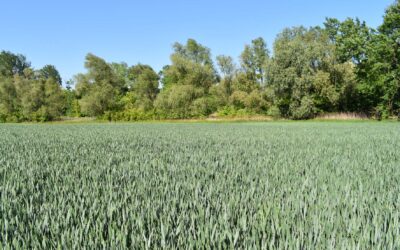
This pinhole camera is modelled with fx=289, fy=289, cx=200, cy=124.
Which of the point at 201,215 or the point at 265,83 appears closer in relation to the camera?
the point at 201,215

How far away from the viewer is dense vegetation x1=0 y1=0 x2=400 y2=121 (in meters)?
36.9

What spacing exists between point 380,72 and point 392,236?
4159 cm

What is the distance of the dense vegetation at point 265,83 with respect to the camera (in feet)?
121

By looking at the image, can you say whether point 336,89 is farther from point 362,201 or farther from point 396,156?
point 362,201

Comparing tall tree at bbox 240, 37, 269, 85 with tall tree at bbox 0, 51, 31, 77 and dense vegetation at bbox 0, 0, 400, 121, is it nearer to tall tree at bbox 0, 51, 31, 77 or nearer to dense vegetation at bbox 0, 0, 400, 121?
dense vegetation at bbox 0, 0, 400, 121

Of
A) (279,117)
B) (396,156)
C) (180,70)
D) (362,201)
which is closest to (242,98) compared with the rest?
(279,117)

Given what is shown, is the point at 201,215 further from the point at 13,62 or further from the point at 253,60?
the point at 13,62

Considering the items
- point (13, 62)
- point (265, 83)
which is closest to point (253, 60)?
point (265, 83)

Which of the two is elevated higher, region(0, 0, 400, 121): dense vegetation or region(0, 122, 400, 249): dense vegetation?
region(0, 0, 400, 121): dense vegetation

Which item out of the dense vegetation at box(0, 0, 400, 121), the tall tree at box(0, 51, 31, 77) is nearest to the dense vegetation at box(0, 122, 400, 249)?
the dense vegetation at box(0, 0, 400, 121)

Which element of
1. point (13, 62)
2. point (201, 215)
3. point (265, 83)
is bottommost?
point (201, 215)

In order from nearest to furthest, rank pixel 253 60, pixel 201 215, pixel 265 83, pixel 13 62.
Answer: pixel 201 215, pixel 265 83, pixel 253 60, pixel 13 62

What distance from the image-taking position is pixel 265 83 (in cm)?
4103

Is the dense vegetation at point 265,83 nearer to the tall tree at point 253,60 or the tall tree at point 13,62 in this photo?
the tall tree at point 253,60
